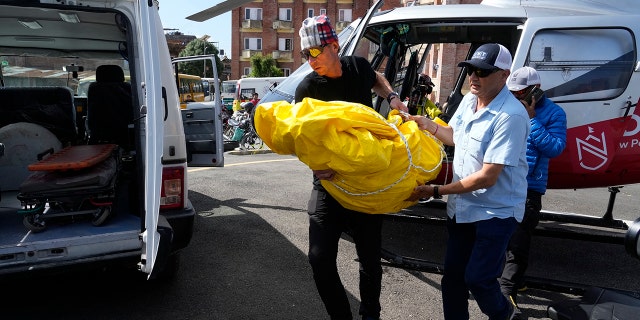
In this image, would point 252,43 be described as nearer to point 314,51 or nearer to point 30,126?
point 30,126

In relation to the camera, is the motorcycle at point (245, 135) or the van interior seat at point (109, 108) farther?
the motorcycle at point (245, 135)

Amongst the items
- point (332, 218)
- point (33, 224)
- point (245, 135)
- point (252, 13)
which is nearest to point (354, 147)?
point (332, 218)

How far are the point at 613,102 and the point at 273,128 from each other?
11.3 ft

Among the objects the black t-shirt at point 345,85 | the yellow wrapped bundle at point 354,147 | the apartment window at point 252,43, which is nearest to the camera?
the yellow wrapped bundle at point 354,147

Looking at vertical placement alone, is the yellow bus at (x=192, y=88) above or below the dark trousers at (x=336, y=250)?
above

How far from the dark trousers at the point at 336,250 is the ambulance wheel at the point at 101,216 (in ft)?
5.27

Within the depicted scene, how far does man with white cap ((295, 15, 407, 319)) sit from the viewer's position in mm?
2744

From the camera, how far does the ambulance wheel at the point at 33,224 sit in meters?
3.20

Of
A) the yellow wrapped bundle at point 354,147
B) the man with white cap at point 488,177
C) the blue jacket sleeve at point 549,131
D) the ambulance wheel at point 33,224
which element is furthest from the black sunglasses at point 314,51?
the ambulance wheel at point 33,224

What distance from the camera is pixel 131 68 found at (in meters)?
3.36

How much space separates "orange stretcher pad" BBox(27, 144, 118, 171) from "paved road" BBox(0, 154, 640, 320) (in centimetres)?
107

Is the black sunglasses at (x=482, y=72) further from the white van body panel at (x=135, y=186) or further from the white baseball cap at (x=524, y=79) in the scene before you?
the white van body panel at (x=135, y=186)

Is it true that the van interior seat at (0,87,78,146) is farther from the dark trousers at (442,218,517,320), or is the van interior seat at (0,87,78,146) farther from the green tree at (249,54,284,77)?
the green tree at (249,54,284,77)

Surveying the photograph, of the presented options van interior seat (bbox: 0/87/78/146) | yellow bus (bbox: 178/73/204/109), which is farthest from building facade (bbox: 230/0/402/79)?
van interior seat (bbox: 0/87/78/146)
